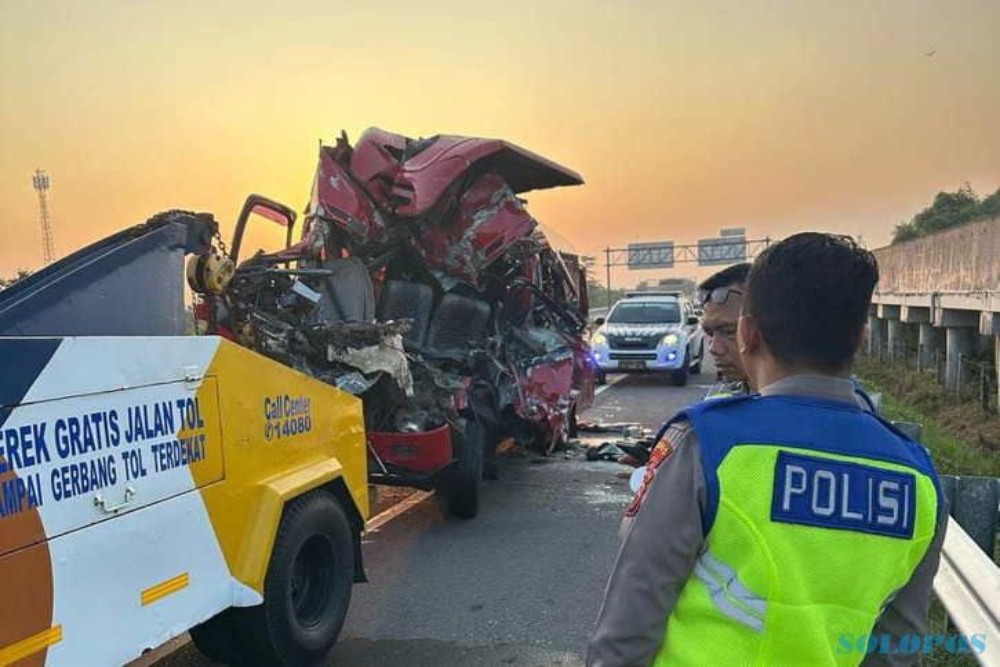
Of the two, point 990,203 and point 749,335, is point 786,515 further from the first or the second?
point 990,203

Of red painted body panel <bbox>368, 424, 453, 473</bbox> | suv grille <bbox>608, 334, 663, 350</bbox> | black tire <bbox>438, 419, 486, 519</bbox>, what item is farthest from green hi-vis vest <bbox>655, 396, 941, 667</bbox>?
suv grille <bbox>608, 334, 663, 350</bbox>

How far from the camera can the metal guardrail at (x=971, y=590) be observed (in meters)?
2.37

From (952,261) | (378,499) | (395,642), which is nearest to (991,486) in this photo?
(395,642)

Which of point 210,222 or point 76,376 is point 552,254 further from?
point 76,376

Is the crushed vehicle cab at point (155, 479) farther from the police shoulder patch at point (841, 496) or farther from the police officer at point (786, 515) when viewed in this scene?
the police shoulder patch at point (841, 496)

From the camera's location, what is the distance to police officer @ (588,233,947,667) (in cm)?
133

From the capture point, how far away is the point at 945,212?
45.5 metres

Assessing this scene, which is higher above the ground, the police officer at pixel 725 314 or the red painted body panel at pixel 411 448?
the police officer at pixel 725 314

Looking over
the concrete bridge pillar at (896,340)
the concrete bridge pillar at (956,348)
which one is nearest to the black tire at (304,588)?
the concrete bridge pillar at (956,348)

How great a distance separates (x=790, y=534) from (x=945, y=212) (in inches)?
2015

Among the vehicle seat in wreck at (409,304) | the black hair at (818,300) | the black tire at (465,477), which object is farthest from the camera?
the vehicle seat in wreck at (409,304)

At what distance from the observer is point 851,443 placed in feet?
4.53

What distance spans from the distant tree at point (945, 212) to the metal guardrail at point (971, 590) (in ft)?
141

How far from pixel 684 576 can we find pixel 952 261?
47.3 feet
